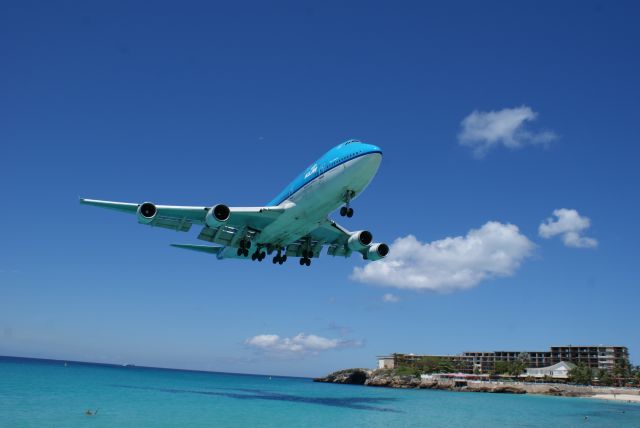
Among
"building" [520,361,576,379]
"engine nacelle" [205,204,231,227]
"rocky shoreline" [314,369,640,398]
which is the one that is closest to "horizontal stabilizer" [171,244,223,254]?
"engine nacelle" [205,204,231,227]

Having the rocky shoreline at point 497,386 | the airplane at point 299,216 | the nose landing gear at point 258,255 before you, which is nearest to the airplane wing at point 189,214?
the airplane at point 299,216

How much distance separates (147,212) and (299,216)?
9294 millimetres

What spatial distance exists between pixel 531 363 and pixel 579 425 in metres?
136

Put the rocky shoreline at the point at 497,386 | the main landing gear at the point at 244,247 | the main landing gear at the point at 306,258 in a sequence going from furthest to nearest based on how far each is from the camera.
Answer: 1. the rocky shoreline at the point at 497,386
2. the main landing gear at the point at 306,258
3. the main landing gear at the point at 244,247

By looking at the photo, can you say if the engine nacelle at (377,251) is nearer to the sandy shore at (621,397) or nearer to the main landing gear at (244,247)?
the main landing gear at (244,247)

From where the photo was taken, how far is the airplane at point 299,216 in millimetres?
29391

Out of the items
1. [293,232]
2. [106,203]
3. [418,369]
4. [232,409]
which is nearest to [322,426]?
[232,409]

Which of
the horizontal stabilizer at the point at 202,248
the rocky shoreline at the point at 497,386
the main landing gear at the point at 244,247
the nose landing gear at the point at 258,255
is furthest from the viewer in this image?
the rocky shoreline at the point at 497,386

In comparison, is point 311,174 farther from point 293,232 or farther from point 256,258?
point 256,258

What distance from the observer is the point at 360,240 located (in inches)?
1499

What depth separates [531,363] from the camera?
7613 inches

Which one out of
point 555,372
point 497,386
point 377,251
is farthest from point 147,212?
point 555,372

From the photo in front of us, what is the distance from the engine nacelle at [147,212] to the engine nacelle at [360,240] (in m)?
14.0

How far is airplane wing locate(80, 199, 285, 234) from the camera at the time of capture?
32.5 m
